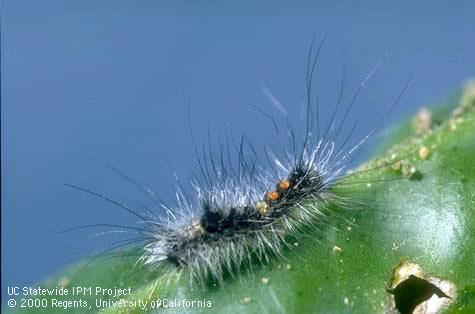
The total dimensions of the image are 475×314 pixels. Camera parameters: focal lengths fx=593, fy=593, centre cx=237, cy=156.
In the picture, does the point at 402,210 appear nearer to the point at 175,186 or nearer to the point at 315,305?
the point at 315,305

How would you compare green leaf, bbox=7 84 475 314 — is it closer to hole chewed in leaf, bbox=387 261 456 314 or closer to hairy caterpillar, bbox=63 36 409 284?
hole chewed in leaf, bbox=387 261 456 314

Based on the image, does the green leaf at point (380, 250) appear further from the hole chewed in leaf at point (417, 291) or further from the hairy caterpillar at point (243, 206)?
the hairy caterpillar at point (243, 206)

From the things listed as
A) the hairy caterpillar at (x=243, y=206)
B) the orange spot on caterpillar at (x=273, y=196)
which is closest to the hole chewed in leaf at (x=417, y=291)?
the hairy caterpillar at (x=243, y=206)

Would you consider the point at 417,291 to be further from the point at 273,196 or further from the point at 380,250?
the point at 273,196

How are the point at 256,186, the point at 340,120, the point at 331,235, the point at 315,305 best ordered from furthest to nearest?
the point at 340,120, the point at 256,186, the point at 331,235, the point at 315,305

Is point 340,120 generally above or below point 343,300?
above

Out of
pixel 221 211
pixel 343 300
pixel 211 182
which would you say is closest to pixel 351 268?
pixel 343 300

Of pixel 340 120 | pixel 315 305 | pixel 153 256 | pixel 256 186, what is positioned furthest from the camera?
pixel 340 120

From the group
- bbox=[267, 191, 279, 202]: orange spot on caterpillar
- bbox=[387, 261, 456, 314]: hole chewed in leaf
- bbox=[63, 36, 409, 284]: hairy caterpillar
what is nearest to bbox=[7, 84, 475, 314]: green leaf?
bbox=[387, 261, 456, 314]: hole chewed in leaf
